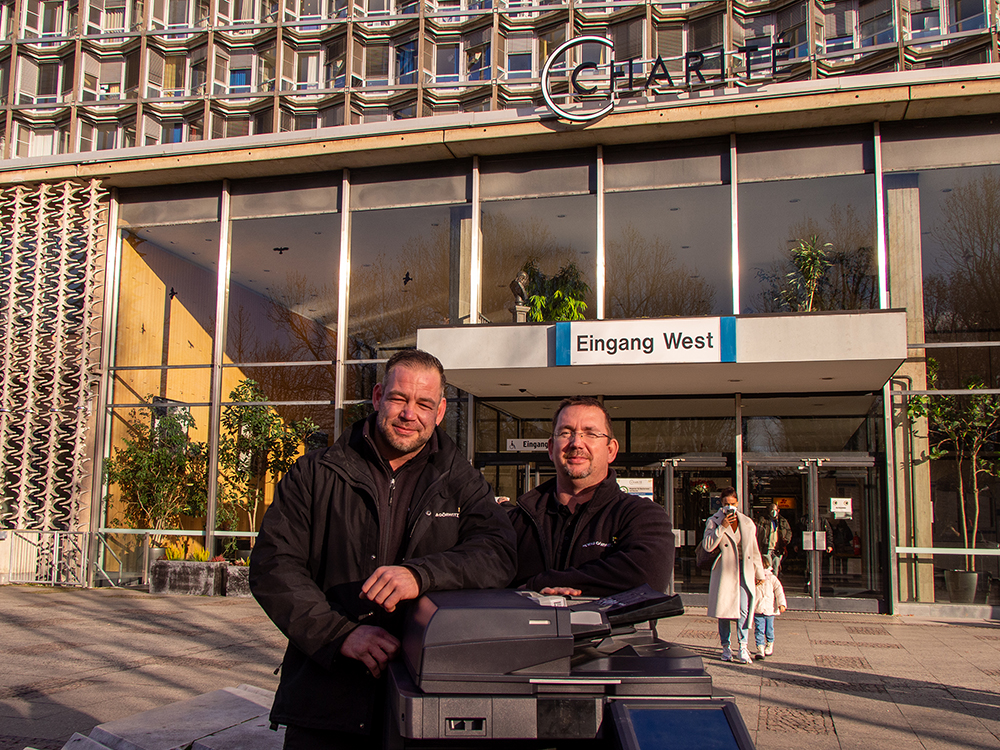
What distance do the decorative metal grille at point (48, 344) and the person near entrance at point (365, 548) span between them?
13.7 m

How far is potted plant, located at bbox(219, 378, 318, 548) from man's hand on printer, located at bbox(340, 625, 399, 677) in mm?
12182

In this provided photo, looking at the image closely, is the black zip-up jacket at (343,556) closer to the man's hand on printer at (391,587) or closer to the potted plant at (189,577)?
the man's hand on printer at (391,587)

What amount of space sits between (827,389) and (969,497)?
2.38 metres

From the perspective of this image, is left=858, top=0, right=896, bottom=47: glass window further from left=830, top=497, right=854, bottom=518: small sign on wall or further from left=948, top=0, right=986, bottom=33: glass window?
left=830, top=497, right=854, bottom=518: small sign on wall

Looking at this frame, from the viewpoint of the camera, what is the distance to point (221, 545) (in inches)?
562

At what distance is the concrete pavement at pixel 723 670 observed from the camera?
5.71m

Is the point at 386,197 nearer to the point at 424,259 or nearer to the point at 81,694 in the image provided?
the point at 424,259

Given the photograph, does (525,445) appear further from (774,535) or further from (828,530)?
(828,530)

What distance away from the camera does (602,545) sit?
322cm

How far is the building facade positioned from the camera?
1224cm

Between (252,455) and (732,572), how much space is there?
Answer: 28.9 ft

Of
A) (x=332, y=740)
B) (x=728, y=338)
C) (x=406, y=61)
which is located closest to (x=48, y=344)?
(x=406, y=61)

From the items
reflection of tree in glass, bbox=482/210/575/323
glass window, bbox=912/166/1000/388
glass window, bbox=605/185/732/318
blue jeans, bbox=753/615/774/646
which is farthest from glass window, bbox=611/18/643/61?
blue jeans, bbox=753/615/774/646

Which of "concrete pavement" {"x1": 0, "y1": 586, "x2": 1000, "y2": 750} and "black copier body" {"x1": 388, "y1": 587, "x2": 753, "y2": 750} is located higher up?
"black copier body" {"x1": 388, "y1": 587, "x2": 753, "y2": 750}
